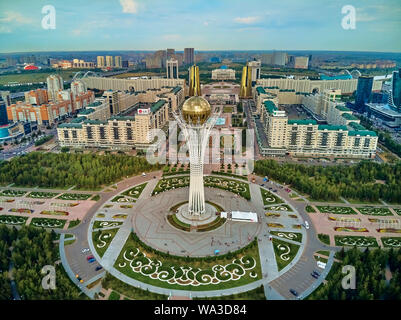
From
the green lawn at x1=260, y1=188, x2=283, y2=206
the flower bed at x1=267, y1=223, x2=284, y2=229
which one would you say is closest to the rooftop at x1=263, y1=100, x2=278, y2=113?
the green lawn at x1=260, y1=188, x2=283, y2=206

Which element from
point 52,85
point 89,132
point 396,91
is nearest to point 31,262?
point 89,132

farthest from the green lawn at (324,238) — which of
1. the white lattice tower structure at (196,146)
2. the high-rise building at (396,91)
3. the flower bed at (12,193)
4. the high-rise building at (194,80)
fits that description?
the high-rise building at (194,80)

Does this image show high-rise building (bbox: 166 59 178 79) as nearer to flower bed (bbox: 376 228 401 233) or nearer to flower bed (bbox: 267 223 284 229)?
flower bed (bbox: 267 223 284 229)

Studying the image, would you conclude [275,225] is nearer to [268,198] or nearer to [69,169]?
[268,198]

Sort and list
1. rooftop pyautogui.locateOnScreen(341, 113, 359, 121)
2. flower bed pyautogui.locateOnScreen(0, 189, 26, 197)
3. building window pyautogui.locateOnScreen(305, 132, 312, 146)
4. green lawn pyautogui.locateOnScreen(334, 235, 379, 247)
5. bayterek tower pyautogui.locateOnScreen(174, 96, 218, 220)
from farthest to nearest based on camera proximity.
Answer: rooftop pyautogui.locateOnScreen(341, 113, 359, 121), building window pyautogui.locateOnScreen(305, 132, 312, 146), flower bed pyautogui.locateOnScreen(0, 189, 26, 197), green lawn pyautogui.locateOnScreen(334, 235, 379, 247), bayterek tower pyautogui.locateOnScreen(174, 96, 218, 220)

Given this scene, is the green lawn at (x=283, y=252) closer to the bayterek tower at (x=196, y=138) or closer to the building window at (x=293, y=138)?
the bayterek tower at (x=196, y=138)
